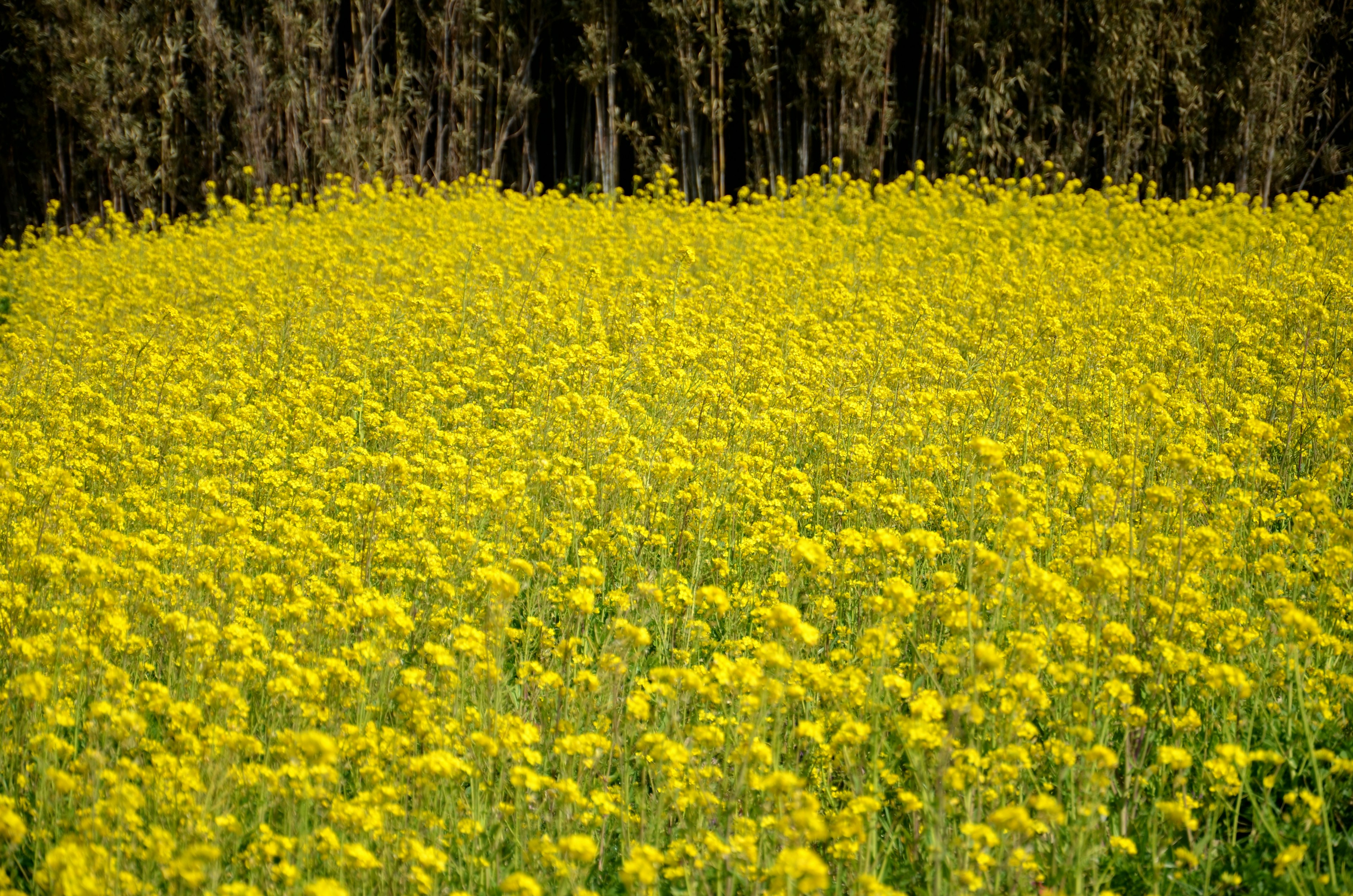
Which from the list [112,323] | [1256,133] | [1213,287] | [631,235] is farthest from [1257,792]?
[1256,133]

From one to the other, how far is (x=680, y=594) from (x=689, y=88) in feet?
31.9

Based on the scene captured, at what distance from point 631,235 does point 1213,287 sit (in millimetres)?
4448

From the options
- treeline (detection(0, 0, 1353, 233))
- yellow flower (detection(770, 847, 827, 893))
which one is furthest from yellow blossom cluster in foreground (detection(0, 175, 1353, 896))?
treeline (detection(0, 0, 1353, 233))

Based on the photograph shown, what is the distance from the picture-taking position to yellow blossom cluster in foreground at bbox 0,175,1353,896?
2.90 meters

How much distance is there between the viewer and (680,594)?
12.6 ft

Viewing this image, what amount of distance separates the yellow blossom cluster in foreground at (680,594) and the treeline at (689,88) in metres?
5.07

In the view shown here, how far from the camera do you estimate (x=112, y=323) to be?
7.57 metres

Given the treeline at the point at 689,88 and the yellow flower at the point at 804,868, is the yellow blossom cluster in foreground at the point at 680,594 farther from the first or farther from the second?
the treeline at the point at 689,88

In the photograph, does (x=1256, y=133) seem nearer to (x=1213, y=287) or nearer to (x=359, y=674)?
(x=1213, y=287)

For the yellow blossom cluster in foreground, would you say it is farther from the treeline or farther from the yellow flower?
the treeline

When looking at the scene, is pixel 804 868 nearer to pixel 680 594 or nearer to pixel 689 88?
pixel 680 594

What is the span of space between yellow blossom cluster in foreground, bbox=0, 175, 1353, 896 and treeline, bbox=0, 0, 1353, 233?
16.6ft

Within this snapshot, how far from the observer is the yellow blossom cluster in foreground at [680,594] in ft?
9.51

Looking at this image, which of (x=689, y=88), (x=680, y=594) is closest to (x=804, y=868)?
(x=680, y=594)
